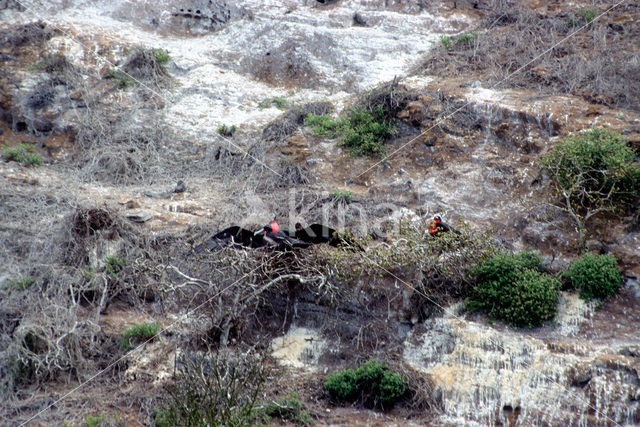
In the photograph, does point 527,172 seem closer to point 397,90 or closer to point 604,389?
point 397,90

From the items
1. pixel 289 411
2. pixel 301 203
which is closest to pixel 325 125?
pixel 301 203

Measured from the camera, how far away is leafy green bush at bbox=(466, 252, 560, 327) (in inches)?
366

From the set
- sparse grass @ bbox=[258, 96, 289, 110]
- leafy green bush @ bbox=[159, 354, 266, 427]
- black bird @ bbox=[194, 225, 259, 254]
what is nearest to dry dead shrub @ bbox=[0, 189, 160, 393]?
black bird @ bbox=[194, 225, 259, 254]

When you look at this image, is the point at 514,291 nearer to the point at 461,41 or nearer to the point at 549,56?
the point at 549,56

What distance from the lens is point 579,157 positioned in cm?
1055

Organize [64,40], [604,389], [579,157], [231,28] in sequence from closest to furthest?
1. [604,389]
2. [579,157]
3. [64,40]
4. [231,28]

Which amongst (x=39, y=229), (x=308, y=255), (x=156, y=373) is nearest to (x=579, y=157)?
(x=308, y=255)

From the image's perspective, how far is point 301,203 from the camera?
1220cm

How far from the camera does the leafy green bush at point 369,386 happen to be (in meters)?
9.05

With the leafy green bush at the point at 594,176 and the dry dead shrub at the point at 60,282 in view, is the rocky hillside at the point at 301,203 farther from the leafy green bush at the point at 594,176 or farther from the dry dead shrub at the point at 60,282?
the leafy green bush at the point at 594,176

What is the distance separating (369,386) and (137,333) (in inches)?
151

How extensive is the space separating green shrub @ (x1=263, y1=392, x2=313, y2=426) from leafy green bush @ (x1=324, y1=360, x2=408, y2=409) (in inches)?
25.8

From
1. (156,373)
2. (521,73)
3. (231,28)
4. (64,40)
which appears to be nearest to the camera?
(156,373)

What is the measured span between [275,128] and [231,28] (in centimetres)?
536
